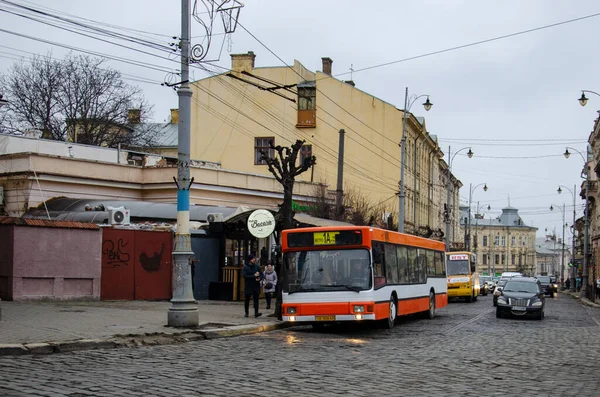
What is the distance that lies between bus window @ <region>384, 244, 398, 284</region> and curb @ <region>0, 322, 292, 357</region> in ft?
12.2

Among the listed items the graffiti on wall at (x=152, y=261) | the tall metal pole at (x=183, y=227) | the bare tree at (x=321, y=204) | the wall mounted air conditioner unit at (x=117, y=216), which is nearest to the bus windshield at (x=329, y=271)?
the tall metal pole at (x=183, y=227)

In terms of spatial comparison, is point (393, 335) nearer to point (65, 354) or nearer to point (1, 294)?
point (65, 354)

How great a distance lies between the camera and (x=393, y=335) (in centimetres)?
1969

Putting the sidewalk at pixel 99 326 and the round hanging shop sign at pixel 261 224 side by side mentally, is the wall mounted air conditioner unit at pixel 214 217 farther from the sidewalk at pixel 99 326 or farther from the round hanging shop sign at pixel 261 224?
the sidewalk at pixel 99 326

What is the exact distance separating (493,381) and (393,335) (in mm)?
8128

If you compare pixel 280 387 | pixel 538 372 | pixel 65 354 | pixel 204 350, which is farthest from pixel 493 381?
pixel 65 354

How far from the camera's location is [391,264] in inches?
866

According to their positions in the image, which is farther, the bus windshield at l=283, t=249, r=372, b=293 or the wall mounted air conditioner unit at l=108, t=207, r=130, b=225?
the wall mounted air conditioner unit at l=108, t=207, r=130, b=225

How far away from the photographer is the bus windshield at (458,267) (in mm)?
44719

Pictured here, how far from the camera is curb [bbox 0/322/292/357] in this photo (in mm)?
13164

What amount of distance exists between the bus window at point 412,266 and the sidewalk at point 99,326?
15.2 ft

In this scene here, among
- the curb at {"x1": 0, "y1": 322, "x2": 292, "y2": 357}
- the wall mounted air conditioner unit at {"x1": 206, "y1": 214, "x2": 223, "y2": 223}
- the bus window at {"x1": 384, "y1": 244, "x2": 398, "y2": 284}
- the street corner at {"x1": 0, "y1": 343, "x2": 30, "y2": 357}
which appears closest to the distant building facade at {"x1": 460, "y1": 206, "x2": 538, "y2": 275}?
the wall mounted air conditioner unit at {"x1": 206, "y1": 214, "x2": 223, "y2": 223}

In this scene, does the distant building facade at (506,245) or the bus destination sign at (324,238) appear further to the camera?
the distant building facade at (506,245)

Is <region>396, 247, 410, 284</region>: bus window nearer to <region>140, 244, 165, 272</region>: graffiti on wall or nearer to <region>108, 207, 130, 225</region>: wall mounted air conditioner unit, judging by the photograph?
<region>140, 244, 165, 272</region>: graffiti on wall
